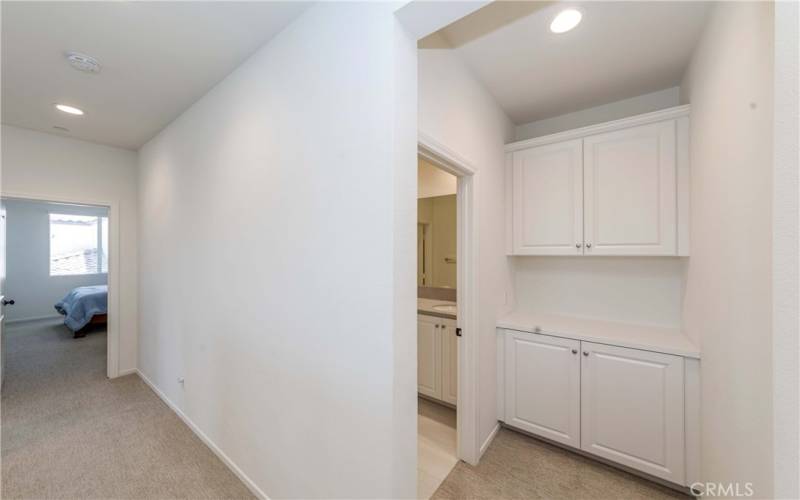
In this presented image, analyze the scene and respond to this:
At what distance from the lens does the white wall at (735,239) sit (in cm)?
98

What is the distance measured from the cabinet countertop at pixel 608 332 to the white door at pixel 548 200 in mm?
569

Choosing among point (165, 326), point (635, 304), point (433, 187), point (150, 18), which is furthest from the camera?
point (433, 187)

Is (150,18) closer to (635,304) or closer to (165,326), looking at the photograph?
(165,326)

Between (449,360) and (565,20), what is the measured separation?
2.51m

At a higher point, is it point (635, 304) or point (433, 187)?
point (433, 187)

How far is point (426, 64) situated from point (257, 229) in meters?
1.35

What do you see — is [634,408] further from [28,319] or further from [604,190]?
[28,319]

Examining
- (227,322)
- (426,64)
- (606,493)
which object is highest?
(426,64)

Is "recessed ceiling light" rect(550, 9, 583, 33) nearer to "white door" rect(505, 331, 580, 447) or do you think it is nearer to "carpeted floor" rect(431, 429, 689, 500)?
"white door" rect(505, 331, 580, 447)

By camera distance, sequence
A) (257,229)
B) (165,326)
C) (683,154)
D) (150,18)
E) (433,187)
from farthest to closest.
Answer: (433,187)
(165,326)
(683,154)
(257,229)
(150,18)

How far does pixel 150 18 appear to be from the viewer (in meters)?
1.52

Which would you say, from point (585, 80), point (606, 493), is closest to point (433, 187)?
point (585, 80)

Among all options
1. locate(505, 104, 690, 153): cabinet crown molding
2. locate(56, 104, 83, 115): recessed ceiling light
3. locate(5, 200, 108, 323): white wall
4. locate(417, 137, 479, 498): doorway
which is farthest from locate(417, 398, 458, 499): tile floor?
locate(5, 200, 108, 323): white wall

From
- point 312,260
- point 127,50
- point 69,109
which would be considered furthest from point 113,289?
point 312,260
